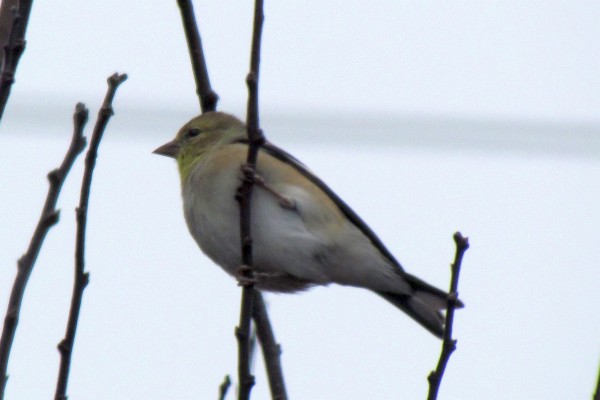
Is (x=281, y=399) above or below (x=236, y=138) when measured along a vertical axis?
below

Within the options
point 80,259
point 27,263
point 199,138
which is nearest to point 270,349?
point 80,259

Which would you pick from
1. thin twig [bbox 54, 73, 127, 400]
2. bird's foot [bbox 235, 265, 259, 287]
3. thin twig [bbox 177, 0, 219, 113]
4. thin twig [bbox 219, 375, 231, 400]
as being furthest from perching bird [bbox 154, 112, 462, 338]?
thin twig [bbox 54, 73, 127, 400]

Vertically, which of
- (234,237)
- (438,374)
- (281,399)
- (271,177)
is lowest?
(281,399)

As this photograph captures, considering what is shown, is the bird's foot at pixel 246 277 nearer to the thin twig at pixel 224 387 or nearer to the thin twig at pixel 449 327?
the thin twig at pixel 224 387

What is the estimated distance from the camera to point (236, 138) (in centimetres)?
526

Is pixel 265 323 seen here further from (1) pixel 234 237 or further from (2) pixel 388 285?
(2) pixel 388 285

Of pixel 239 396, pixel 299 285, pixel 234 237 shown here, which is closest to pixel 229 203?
pixel 234 237

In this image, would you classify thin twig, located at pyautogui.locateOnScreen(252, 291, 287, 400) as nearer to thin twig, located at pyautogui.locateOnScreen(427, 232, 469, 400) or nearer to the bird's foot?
the bird's foot

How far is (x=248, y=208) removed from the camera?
3141mm

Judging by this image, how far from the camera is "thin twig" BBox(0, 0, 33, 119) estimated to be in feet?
7.92

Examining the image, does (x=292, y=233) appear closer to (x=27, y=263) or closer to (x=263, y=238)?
(x=263, y=238)

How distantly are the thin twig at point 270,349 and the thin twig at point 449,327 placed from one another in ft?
3.20

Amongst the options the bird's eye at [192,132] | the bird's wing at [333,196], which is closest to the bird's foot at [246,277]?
the bird's wing at [333,196]

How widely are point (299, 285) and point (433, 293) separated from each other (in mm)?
665
